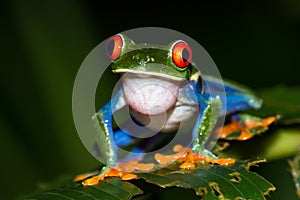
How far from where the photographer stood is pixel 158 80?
257 centimetres

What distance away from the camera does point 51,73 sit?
4.06 meters

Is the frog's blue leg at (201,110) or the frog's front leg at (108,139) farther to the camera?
the frog's blue leg at (201,110)

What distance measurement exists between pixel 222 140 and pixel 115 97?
62cm

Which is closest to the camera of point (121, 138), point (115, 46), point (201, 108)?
point (115, 46)

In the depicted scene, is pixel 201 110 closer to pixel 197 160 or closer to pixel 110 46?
pixel 197 160

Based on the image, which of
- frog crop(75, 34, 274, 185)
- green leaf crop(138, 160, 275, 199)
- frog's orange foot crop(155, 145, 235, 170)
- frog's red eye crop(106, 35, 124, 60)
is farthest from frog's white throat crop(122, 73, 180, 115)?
green leaf crop(138, 160, 275, 199)

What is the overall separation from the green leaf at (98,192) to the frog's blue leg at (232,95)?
1.11 metres

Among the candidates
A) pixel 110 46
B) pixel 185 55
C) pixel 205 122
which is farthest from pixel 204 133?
pixel 110 46

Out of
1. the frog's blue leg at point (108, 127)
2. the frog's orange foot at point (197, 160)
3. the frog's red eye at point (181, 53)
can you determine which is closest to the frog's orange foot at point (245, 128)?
the frog's orange foot at point (197, 160)

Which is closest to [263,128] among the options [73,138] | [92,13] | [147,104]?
[147,104]

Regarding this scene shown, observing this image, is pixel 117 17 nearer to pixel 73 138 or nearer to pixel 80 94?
pixel 73 138

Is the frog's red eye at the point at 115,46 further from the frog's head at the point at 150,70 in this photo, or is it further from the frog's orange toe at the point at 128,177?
the frog's orange toe at the point at 128,177

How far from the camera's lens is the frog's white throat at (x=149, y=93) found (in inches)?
101

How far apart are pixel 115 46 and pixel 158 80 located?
268 mm
